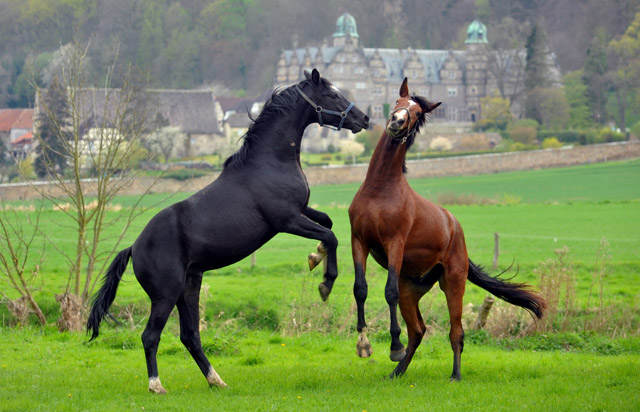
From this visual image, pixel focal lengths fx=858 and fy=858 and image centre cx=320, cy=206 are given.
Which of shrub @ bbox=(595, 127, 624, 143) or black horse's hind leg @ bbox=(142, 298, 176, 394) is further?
shrub @ bbox=(595, 127, 624, 143)

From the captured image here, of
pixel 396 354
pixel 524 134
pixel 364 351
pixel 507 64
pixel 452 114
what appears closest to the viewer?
pixel 364 351

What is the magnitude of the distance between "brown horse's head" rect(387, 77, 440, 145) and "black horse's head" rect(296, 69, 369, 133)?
0.44m

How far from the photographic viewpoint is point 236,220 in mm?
8023

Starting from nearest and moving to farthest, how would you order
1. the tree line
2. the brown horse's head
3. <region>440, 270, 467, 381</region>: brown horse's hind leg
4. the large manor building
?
1. the brown horse's head
2. <region>440, 270, 467, 381</region>: brown horse's hind leg
3. the large manor building
4. the tree line

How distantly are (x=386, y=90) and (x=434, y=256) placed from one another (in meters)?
99.7

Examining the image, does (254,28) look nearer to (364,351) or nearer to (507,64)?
(507,64)

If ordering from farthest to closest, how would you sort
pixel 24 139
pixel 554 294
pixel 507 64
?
1. pixel 507 64
2. pixel 24 139
3. pixel 554 294

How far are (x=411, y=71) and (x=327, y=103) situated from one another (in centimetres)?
10196

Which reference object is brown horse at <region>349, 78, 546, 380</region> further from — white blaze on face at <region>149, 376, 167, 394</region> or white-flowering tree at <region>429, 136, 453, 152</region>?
white-flowering tree at <region>429, 136, 453, 152</region>

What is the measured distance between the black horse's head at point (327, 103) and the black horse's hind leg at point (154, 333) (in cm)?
232

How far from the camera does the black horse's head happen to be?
27.7ft

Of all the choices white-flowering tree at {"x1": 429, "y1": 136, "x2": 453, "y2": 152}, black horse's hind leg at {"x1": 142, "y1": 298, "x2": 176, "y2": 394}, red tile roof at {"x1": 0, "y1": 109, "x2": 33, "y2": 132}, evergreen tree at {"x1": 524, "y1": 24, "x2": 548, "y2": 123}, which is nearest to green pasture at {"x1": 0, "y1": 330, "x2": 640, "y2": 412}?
black horse's hind leg at {"x1": 142, "y1": 298, "x2": 176, "y2": 394}

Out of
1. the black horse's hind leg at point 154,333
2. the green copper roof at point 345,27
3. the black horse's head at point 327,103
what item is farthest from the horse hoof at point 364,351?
the green copper roof at point 345,27

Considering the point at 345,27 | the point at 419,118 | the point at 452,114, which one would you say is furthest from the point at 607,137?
the point at 419,118
